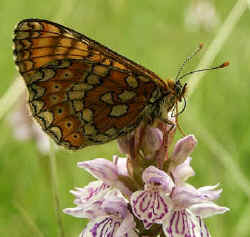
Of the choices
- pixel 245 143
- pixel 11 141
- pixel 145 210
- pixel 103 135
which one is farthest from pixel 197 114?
pixel 145 210

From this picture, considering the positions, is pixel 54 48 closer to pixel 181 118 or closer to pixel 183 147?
pixel 183 147

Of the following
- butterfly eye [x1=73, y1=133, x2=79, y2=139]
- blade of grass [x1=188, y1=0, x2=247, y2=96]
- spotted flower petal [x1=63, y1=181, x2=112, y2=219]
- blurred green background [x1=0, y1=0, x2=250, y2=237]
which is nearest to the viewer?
spotted flower petal [x1=63, y1=181, x2=112, y2=219]

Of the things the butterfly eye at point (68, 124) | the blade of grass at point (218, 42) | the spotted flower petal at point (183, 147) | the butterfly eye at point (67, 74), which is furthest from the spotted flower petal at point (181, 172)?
the blade of grass at point (218, 42)

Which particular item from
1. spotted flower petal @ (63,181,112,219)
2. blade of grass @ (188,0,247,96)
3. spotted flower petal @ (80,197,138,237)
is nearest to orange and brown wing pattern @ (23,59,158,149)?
→ spotted flower petal @ (63,181,112,219)

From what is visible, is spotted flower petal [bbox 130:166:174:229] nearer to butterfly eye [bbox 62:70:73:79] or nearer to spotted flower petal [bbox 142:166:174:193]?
spotted flower petal [bbox 142:166:174:193]

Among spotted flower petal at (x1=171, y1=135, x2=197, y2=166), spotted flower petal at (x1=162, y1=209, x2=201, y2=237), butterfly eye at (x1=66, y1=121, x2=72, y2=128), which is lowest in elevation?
spotted flower petal at (x1=162, y1=209, x2=201, y2=237)

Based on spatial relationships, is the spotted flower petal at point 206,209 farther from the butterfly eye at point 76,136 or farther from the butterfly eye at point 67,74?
the butterfly eye at point 67,74

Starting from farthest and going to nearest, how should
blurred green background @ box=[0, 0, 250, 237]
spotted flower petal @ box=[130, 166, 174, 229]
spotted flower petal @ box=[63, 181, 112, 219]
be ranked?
blurred green background @ box=[0, 0, 250, 237] → spotted flower petal @ box=[63, 181, 112, 219] → spotted flower petal @ box=[130, 166, 174, 229]
